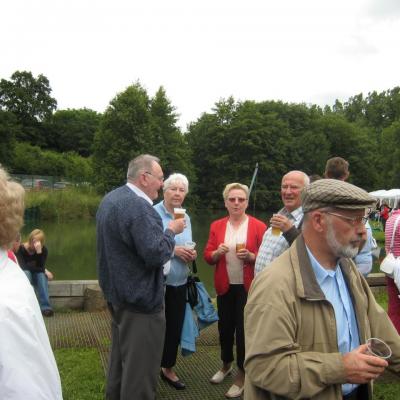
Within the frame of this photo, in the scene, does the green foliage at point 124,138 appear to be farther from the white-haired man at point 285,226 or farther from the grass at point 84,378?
the white-haired man at point 285,226

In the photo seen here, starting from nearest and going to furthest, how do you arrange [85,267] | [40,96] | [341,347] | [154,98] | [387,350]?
[387,350] → [341,347] → [85,267] → [154,98] → [40,96]

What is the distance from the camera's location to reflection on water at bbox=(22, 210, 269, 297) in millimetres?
13275

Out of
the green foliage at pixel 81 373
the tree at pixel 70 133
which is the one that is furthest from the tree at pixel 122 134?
the green foliage at pixel 81 373

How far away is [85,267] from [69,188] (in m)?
22.9

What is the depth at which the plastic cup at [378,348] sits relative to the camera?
6.06 feet

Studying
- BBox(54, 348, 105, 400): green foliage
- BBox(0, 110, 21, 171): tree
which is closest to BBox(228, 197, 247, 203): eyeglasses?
BBox(54, 348, 105, 400): green foliage

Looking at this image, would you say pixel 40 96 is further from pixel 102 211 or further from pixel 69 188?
pixel 102 211

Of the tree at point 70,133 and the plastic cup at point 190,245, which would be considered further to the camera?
the tree at point 70,133

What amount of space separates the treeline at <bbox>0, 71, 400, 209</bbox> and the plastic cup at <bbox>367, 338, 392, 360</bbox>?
4016 cm

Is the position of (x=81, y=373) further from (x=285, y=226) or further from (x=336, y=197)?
(x=336, y=197)

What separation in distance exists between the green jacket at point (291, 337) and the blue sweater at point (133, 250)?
1248mm

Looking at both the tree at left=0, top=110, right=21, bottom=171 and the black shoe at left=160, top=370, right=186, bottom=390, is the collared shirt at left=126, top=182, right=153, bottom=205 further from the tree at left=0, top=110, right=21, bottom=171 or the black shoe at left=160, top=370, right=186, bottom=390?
the tree at left=0, top=110, right=21, bottom=171

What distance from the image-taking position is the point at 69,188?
3656 cm

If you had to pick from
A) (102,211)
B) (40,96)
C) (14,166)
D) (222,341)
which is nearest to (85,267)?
(222,341)
